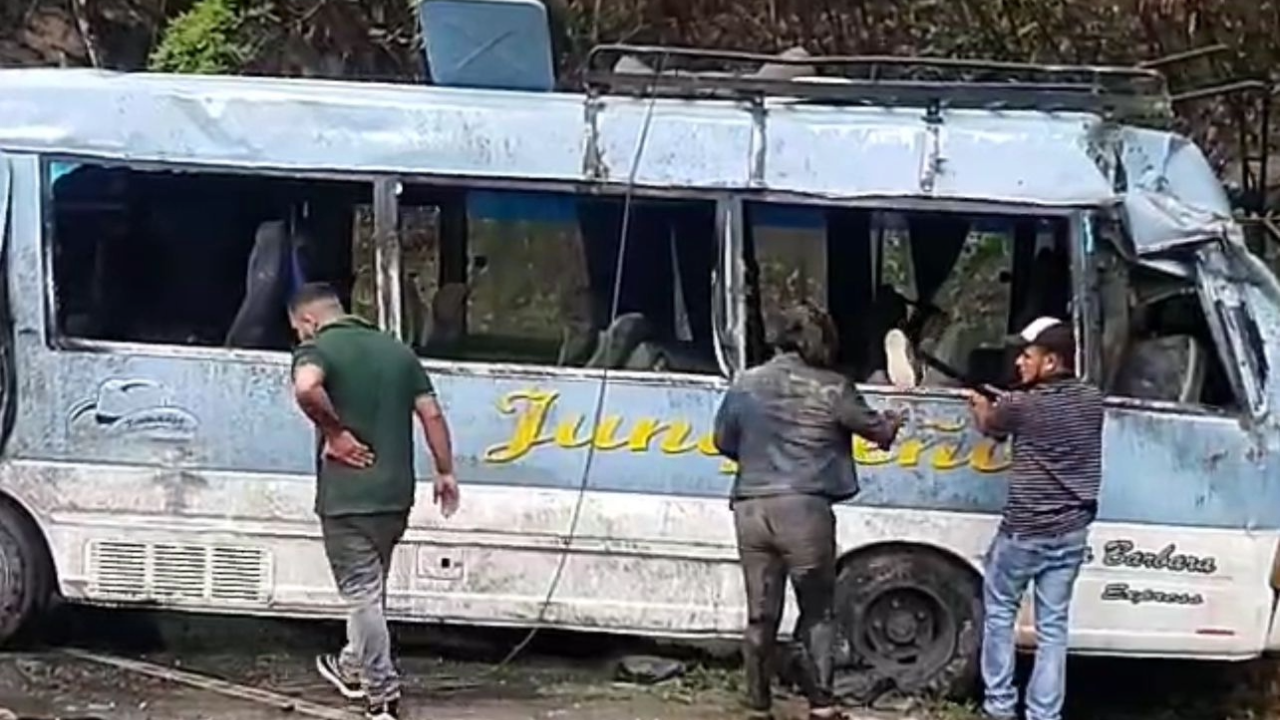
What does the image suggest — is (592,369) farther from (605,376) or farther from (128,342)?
(128,342)

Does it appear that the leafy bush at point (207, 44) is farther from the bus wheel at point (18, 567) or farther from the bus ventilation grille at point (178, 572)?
the bus ventilation grille at point (178, 572)

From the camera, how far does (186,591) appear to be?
9.23 metres

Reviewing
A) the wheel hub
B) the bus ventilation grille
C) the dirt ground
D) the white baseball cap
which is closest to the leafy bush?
the dirt ground

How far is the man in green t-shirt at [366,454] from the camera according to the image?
25.8 ft

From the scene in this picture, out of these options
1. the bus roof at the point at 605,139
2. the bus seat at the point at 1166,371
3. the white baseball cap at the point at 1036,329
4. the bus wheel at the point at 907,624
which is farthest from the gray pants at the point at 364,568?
the bus seat at the point at 1166,371

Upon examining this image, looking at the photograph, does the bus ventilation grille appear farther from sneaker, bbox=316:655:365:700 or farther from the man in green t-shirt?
the man in green t-shirt

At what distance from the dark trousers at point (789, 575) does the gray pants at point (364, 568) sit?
4.38ft

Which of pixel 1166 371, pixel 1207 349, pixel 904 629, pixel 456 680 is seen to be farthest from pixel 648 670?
pixel 1207 349

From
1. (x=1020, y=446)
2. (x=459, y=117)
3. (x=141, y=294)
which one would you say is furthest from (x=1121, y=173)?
(x=141, y=294)

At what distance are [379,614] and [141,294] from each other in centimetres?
218

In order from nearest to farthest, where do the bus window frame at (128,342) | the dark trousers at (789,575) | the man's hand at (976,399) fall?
the dark trousers at (789,575) → the man's hand at (976,399) → the bus window frame at (128,342)

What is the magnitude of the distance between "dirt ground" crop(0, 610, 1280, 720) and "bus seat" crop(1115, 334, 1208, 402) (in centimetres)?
Result: 150

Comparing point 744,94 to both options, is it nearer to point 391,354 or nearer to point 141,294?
point 391,354

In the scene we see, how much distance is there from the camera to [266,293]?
9289 millimetres
